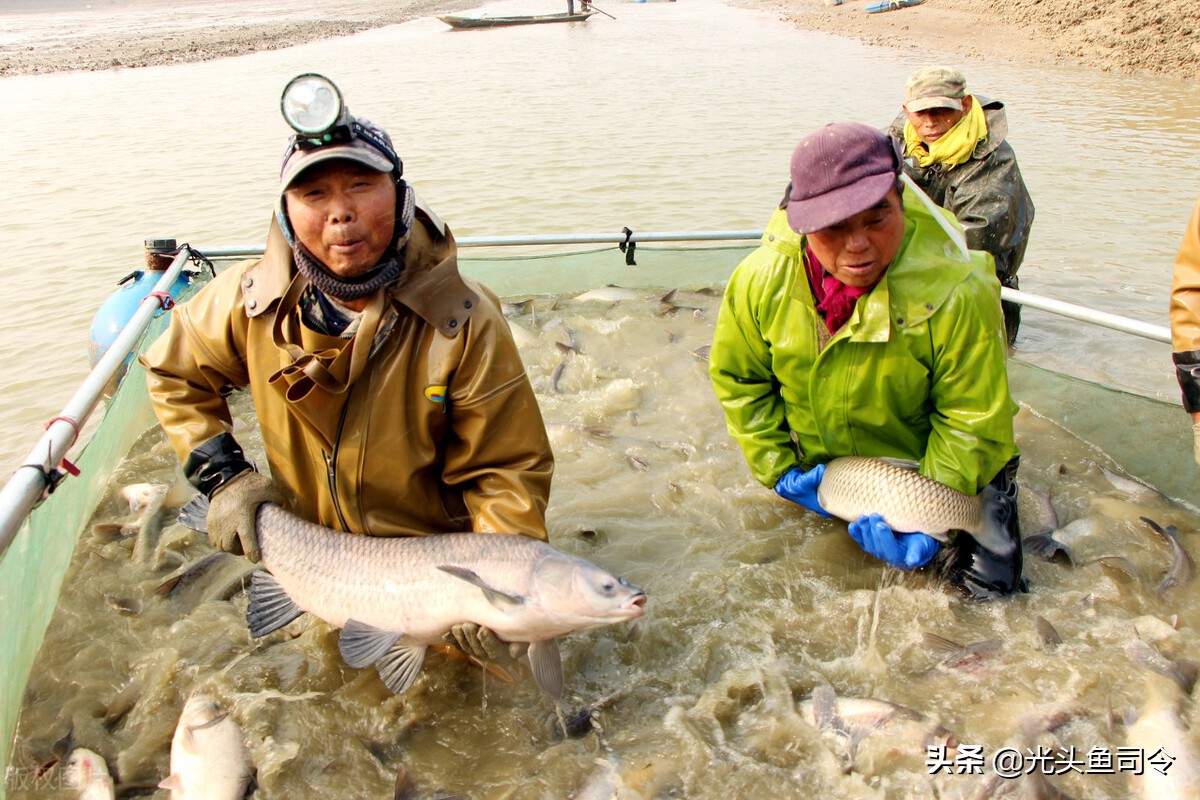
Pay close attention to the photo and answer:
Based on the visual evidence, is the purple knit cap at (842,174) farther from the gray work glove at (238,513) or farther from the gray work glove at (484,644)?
the gray work glove at (238,513)

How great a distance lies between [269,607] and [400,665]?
58 centimetres

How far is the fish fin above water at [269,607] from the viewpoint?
310 cm

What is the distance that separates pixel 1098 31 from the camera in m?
20.4

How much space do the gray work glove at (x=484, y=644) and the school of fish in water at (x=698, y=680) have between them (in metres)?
0.48

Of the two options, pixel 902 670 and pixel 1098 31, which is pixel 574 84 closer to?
pixel 1098 31

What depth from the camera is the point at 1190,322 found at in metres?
3.25

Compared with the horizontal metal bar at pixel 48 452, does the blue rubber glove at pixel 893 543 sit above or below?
below

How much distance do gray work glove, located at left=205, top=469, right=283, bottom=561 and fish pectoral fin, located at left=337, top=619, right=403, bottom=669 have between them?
0.46 metres

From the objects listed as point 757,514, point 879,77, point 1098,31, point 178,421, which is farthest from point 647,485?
point 1098,31

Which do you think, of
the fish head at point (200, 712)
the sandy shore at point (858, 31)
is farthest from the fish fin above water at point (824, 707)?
the sandy shore at point (858, 31)

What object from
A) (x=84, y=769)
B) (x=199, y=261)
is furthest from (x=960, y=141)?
(x=84, y=769)

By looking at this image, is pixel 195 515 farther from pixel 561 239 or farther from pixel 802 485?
pixel 561 239

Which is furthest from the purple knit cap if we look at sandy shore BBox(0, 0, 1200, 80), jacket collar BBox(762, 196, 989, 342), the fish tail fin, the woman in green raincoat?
sandy shore BBox(0, 0, 1200, 80)

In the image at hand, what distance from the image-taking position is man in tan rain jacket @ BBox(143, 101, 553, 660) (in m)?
2.66
